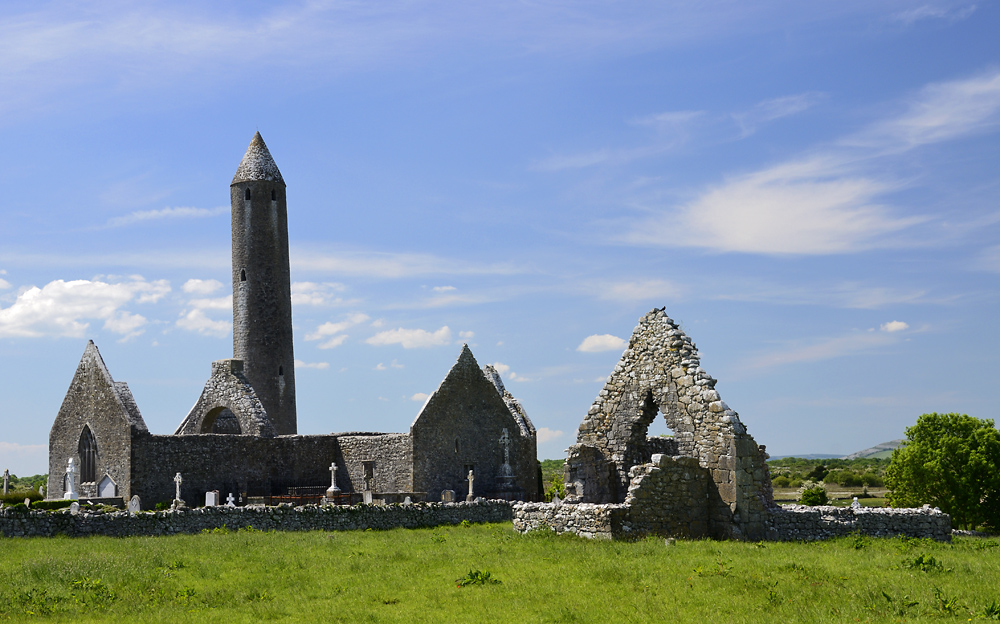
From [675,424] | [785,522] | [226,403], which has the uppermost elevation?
[226,403]

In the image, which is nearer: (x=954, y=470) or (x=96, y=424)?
(x=96, y=424)

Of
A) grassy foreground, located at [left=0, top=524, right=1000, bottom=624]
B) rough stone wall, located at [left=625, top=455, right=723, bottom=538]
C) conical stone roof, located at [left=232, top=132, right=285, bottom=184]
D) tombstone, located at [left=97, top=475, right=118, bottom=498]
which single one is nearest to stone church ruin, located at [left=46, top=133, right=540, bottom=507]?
tombstone, located at [left=97, top=475, right=118, bottom=498]

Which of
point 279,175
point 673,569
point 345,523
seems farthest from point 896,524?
point 279,175

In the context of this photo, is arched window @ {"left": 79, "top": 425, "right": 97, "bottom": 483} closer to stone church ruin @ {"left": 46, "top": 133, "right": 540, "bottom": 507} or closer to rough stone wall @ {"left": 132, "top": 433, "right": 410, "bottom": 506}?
stone church ruin @ {"left": 46, "top": 133, "right": 540, "bottom": 507}

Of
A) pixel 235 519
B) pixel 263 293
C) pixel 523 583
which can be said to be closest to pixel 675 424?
pixel 523 583

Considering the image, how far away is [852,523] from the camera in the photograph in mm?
20703

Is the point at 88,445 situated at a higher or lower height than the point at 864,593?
higher

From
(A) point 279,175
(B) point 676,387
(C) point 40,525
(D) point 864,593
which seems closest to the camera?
(D) point 864,593

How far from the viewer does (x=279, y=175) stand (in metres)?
50.2

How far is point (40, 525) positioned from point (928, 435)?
35.5 metres

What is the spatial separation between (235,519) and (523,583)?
15290 millimetres

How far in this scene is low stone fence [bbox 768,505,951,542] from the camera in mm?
19891

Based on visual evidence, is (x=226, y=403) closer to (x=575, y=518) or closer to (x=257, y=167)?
(x=257, y=167)

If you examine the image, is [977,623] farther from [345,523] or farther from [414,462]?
[414,462]
